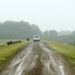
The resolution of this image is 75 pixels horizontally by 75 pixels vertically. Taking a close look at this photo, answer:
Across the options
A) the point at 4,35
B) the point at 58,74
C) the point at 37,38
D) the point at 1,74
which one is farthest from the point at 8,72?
the point at 4,35

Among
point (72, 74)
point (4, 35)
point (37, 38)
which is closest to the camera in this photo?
point (72, 74)

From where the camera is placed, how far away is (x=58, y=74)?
19.0 metres

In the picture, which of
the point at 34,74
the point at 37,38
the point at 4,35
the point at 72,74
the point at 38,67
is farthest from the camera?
the point at 4,35

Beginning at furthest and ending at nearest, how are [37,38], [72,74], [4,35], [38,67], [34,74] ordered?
1. [4,35]
2. [37,38]
3. [38,67]
4. [72,74]
5. [34,74]

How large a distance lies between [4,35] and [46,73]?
592 ft

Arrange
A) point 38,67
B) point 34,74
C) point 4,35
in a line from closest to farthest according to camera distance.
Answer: point 34,74
point 38,67
point 4,35

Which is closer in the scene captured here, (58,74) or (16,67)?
(58,74)

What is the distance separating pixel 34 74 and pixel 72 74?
2.95m

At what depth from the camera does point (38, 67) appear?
851 inches

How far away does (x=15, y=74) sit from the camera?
18.8 meters

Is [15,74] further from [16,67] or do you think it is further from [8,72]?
[16,67]

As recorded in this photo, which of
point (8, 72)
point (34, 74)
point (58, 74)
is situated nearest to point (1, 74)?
point (8, 72)

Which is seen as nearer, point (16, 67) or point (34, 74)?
point (34, 74)

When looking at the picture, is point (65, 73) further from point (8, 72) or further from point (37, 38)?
point (37, 38)
